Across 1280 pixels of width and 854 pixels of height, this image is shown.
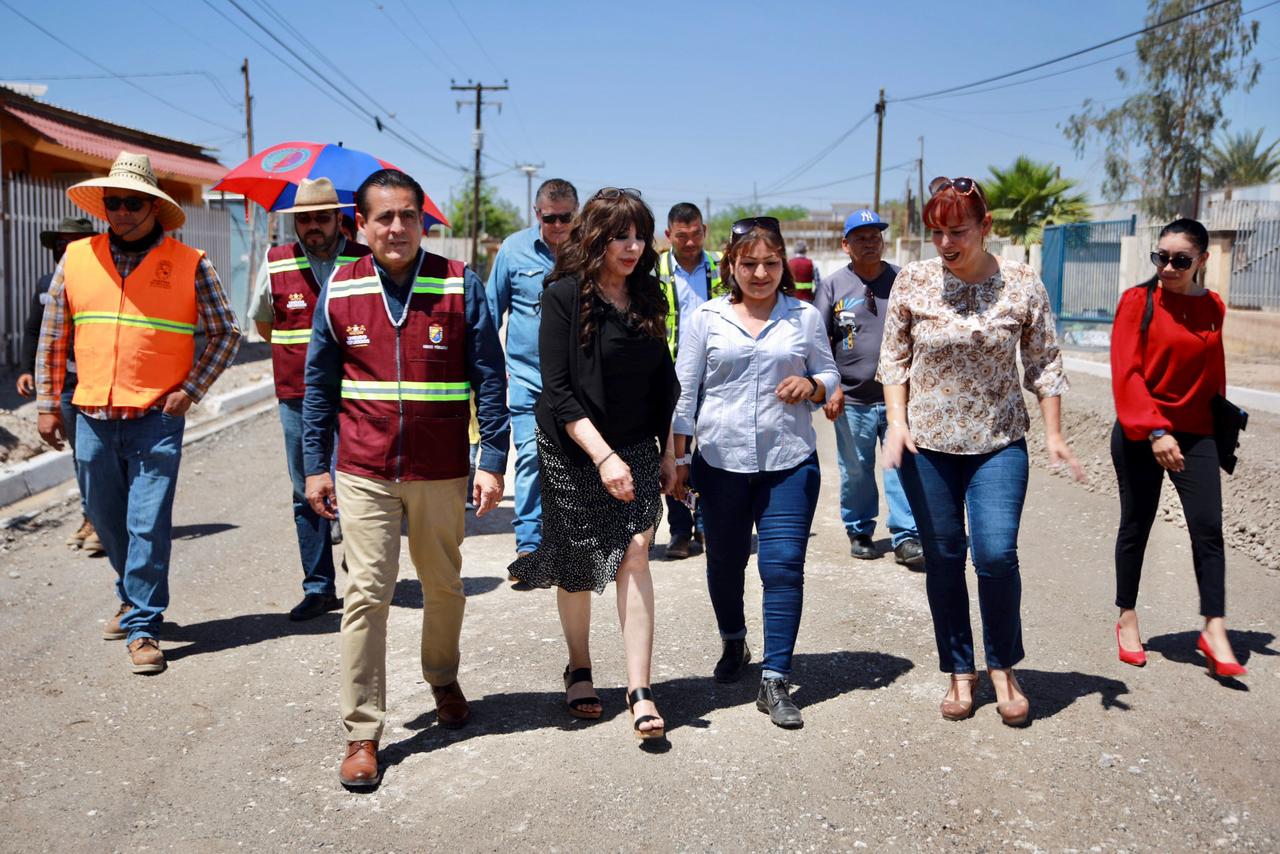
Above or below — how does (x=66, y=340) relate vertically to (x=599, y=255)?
below

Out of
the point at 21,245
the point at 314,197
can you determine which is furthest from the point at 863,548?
the point at 21,245

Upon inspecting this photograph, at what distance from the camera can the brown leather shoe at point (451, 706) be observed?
4352 millimetres

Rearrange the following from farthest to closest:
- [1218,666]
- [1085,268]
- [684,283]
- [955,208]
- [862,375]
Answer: [1085,268], [684,283], [862,375], [1218,666], [955,208]

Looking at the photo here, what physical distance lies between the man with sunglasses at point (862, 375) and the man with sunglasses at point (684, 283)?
2.27 feet

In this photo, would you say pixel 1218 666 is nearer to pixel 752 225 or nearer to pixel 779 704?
pixel 779 704

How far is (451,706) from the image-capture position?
172 inches

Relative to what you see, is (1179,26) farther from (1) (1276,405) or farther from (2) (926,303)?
(2) (926,303)

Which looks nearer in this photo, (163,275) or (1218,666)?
(1218,666)

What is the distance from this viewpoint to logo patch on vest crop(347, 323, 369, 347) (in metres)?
4.05

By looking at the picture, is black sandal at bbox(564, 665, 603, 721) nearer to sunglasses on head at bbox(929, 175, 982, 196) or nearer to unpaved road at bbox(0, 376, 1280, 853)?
unpaved road at bbox(0, 376, 1280, 853)

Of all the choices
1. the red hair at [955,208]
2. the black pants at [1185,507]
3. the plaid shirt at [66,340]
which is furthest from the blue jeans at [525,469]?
the black pants at [1185,507]

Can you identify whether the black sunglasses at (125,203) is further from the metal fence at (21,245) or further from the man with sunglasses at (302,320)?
the metal fence at (21,245)

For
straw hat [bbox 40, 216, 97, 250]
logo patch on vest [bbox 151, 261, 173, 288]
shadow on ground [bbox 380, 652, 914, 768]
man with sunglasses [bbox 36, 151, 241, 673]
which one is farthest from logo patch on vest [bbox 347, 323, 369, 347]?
straw hat [bbox 40, 216, 97, 250]

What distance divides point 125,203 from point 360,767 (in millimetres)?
2856
